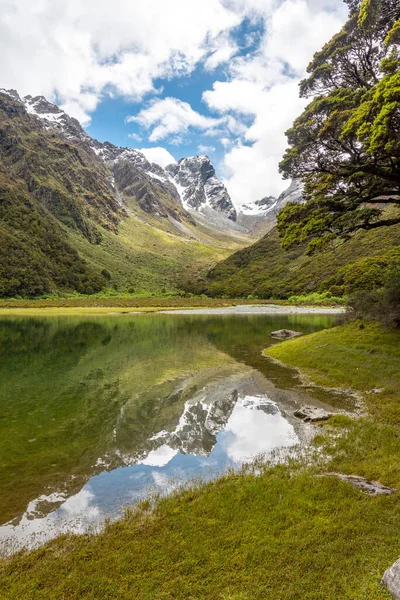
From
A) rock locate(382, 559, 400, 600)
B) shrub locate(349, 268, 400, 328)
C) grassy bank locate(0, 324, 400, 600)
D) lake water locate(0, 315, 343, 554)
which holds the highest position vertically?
shrub locate(349, 268, 400, 328)

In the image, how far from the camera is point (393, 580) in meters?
5.39

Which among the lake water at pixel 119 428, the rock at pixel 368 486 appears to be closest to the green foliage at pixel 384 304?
the lake water at pixel 119 428

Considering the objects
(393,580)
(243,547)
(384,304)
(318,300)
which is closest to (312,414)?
(243,547)

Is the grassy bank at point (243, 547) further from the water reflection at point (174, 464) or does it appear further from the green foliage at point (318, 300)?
the green foliage at point (318, 300)

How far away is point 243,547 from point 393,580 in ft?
8.61

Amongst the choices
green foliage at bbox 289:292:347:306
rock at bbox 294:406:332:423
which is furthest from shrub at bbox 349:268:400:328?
green foliage at bbox 289:292:347:306

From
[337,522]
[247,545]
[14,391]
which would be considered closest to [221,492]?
[247,545]

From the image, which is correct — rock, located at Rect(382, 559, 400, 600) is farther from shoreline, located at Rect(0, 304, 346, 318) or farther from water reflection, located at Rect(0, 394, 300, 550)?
shoreline, located at Rect(0, 304, 346, 318)

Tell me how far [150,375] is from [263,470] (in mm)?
16482

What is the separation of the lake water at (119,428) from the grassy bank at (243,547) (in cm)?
130

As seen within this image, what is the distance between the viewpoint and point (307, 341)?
31.1m

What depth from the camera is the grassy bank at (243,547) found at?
5934mm

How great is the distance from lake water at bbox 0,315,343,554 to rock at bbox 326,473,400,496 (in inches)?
138

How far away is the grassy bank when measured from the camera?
5.93 meters
